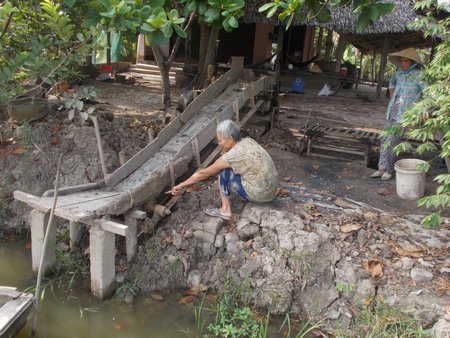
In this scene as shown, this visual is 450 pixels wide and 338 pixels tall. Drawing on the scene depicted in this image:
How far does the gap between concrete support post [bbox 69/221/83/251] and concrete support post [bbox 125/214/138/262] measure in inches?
25.8

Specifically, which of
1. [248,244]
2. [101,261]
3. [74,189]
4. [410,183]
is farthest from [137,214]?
[410,183]

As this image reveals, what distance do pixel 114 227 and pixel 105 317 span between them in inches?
36.3

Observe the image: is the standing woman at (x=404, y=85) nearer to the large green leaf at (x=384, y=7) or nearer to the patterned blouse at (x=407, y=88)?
the patterned blouse at (x=407, y=88)

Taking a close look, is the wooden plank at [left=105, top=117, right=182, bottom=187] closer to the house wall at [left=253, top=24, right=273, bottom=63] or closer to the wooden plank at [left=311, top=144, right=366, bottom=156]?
the wooden plank at [left=311, top=144, right=366, bottom=156]

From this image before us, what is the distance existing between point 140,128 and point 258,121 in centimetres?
197

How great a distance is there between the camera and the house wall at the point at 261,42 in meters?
13.7

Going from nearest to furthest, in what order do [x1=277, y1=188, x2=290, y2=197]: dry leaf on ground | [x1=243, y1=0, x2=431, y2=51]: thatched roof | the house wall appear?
[x1=277, y1=188, x2=290, y2=197]: dry leaf on ground < [x1=243, y1=0, x2=431, y2=51]: thatched roof < the house wall

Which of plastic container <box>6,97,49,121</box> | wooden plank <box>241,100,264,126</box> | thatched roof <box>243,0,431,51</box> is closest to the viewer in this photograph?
plastic container <box>6,97,49,121</box>

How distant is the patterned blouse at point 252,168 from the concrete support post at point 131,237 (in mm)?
1177

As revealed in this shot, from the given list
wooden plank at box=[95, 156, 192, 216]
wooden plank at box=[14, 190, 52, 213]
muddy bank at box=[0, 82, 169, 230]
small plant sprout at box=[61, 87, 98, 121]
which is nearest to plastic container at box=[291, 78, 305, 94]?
muddy bank at box=[0, 82, 169, 230]

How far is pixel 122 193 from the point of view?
4.46m

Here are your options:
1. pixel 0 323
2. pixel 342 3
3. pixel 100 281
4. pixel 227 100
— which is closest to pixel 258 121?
pixel 227 100

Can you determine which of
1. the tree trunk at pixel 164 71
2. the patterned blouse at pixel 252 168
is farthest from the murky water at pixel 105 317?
the tree trunk at pixel 164 71

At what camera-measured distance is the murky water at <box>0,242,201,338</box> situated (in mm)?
4031
